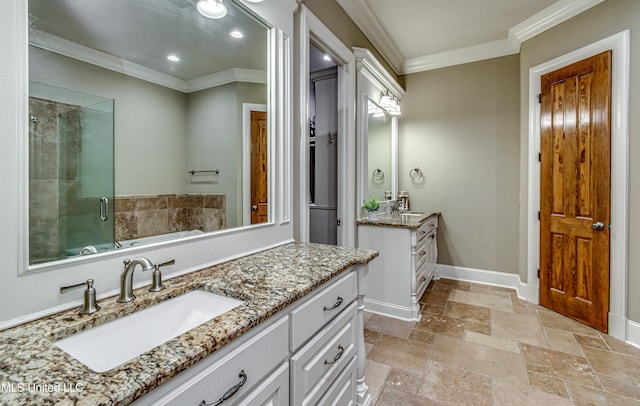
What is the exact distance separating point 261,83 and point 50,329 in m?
1.44

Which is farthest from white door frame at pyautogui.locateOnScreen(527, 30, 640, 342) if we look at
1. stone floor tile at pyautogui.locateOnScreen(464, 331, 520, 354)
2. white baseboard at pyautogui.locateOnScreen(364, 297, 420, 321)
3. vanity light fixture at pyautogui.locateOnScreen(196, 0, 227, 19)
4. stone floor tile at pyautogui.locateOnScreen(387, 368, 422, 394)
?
vanity light fixture at pyautogui.locateOnScreen(196, 0, 227, 19)

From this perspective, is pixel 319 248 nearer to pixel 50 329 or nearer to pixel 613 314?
pixel 50 329

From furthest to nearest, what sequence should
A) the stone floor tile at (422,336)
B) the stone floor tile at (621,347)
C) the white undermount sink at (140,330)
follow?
the stone floor tile at (422,336) → the stone floor tile at (621,347) → the white undermount sink at (140,330)

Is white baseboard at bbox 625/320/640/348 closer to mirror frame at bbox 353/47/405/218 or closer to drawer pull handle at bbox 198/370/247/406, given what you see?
mirror frame at bbox 353/47/405/218

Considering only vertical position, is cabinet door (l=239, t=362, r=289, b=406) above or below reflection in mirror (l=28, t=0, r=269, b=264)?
below

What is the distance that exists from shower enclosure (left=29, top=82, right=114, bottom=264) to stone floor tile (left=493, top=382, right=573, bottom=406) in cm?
224

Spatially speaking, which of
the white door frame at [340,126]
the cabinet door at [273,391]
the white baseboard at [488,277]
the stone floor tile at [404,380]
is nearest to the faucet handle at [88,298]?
the cabinet door at [273,391]

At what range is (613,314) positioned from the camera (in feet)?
8.23

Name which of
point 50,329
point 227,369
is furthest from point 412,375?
point 50,329

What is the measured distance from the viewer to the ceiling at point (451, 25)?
2.85 m

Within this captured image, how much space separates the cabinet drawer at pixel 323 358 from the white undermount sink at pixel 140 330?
34 centimetres

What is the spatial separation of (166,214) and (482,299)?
339 centimetres

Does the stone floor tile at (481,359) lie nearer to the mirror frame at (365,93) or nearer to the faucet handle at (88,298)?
the mirror frame at (365,93)

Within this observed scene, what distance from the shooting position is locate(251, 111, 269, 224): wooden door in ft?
5.59
